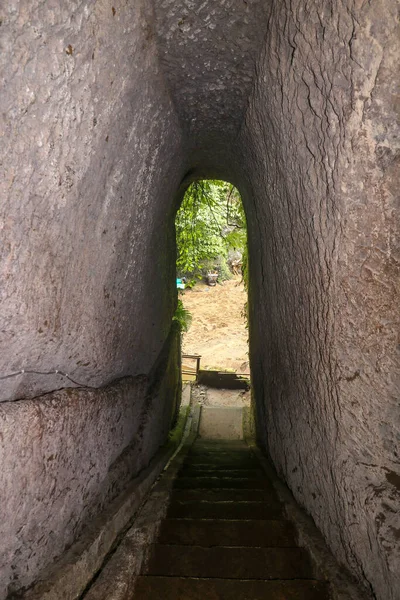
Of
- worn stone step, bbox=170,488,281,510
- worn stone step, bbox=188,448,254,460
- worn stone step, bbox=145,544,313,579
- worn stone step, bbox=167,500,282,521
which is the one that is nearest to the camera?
worn stone step, bbox=145,544,313,579

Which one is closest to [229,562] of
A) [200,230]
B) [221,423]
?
[221,423]

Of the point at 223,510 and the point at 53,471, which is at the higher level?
the point at 53,471

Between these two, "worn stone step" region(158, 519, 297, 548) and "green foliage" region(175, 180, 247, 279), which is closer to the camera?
"worn stone step" region(158, 519, 297, 548)

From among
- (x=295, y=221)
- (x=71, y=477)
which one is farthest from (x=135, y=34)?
(x=71, y=477)

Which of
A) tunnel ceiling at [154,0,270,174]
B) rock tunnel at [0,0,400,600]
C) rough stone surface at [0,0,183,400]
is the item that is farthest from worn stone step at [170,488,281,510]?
tunnel ceiling at [154,0,270,174]

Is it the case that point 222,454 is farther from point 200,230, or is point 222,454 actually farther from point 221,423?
point 200,230

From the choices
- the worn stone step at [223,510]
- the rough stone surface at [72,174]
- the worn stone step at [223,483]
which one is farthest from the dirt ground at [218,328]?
the rough stone surface at [72,174]

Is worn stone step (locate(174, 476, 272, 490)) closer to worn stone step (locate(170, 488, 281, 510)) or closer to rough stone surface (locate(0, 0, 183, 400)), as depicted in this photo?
worn stone step (locate(170, 488, 281, 510))

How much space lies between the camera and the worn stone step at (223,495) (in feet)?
10.2

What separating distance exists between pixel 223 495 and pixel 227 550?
102 centimetres

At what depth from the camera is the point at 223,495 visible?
3.24 meters

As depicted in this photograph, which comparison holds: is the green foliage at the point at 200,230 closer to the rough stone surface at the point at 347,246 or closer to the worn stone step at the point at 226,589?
the rough stone surface at the point at 347,246

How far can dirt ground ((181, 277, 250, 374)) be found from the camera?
1401 centimetres

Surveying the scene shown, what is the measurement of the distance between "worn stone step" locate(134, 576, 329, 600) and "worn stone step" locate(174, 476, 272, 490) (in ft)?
5.01
